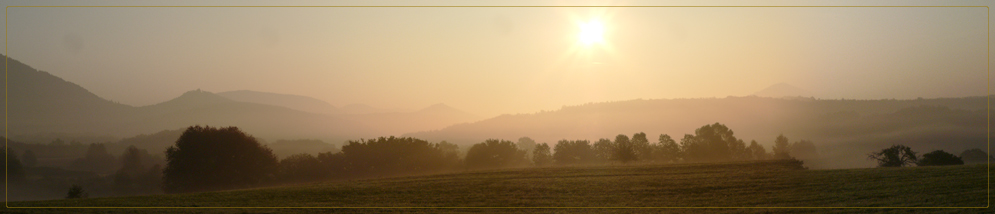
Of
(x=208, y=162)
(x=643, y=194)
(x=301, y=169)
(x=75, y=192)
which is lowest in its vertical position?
(x=75, y=192)

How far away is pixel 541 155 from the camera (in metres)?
104

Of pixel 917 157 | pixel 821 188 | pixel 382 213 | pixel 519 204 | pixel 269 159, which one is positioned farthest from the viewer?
pixel 269 159

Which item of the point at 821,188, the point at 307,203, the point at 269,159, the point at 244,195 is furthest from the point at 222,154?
the point at 821,188

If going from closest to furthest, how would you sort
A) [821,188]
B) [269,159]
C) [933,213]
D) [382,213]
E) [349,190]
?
[933,213], [382,213], [821,188], [349,190], [269,159]

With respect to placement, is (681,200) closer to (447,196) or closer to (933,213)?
(933,213)

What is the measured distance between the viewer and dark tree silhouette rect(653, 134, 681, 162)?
8669 centimetres

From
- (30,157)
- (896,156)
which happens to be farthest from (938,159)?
(30,157)

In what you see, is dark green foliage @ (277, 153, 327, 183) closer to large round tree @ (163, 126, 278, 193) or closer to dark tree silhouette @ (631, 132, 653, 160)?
large round tree @ (163, 126, 278, 193)

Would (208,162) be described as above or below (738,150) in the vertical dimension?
above

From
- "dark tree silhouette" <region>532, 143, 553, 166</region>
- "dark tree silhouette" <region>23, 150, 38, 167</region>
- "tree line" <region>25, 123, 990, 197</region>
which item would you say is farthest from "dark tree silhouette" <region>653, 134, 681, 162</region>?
"dark tree silhouette" <region>23, 150, 38, 167</region>

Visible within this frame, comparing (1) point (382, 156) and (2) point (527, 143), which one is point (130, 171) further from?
(2) point (527, 143)

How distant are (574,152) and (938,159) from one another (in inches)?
2248

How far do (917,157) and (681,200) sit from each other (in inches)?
1370

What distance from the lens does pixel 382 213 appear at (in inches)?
992
